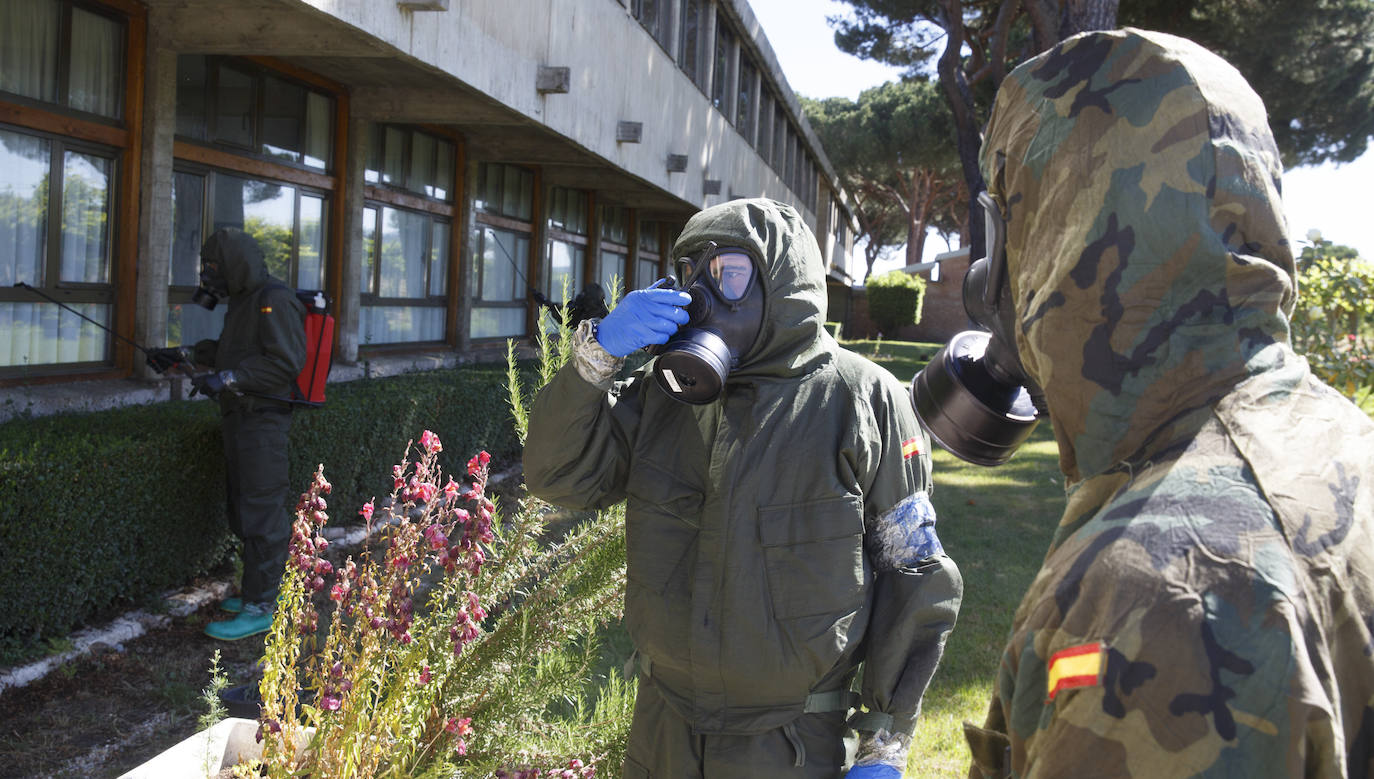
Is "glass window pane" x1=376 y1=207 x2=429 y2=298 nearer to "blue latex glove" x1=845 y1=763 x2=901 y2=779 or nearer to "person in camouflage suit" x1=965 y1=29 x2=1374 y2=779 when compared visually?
"blue latex glove" x1=845 y1=763 x2=901 y2=779

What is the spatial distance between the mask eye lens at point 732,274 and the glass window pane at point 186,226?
5.55 m

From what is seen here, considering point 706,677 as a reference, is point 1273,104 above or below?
above

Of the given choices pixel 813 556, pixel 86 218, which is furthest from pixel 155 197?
pixel 813 556

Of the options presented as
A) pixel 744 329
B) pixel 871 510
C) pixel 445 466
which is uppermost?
pixel 744 329

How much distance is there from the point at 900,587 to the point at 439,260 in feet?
30.9

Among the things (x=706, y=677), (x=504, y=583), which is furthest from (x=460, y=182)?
(x=706, y=677)

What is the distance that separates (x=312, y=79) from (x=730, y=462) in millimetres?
7090

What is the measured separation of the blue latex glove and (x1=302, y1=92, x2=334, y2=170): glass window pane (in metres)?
7.43

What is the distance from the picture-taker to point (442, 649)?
268cm

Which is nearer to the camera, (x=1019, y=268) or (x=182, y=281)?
(x=1019, y=268)

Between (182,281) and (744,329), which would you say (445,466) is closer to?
(182,281)

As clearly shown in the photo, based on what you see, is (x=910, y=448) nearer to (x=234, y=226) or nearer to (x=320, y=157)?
(x=234, y=226)

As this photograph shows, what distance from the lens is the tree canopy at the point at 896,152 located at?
41.0m

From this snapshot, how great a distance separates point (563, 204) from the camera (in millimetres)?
15039
